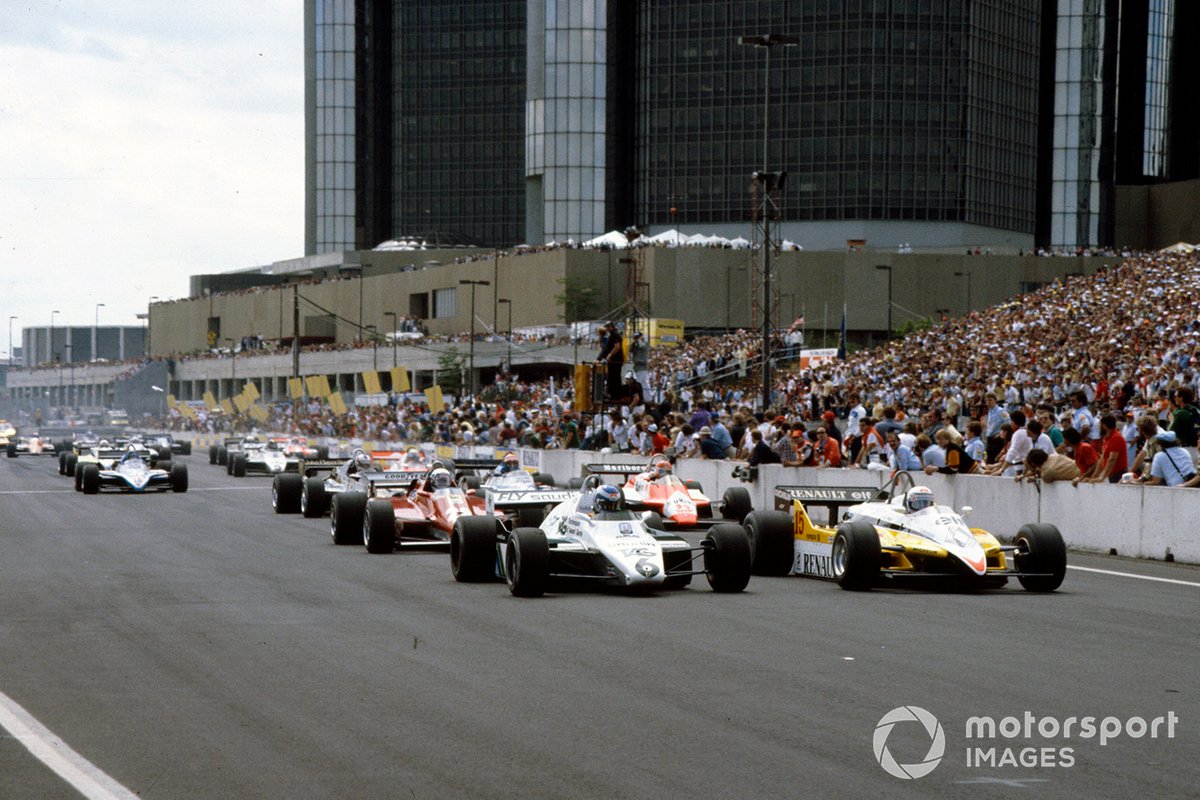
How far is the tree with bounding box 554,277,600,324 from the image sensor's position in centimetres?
10919

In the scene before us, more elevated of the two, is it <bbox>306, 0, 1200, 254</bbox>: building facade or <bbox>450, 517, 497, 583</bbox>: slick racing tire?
<bbox>306, 0, 1200, 254</bbox>: building facade

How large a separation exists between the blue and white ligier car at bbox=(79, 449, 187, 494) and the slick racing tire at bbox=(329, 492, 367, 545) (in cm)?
1541

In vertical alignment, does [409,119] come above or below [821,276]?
above

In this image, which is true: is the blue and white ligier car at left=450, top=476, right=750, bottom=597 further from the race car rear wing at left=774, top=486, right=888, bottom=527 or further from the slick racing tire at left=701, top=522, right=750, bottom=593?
the race car rear wing at left=774, top=486, right=888, bottom=527

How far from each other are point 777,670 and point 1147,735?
304 centimetres

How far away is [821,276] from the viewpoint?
359ft

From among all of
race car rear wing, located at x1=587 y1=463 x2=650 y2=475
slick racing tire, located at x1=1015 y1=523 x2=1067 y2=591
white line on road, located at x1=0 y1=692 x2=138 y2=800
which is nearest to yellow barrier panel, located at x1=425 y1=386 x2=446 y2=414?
race car rear wing, located at x1=587 y1=463 x2=650 y2=475

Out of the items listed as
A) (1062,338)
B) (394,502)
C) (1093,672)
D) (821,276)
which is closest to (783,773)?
(1093,672)

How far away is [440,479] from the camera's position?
23516 mm

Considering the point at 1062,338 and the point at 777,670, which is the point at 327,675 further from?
the point at 1062,338

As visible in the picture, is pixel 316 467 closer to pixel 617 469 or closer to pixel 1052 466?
pixel 617 469

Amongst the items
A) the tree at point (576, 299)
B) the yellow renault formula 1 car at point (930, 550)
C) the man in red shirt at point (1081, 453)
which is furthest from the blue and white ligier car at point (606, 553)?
the tree at point (576, 299)

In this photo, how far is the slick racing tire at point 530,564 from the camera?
16812 millimetres

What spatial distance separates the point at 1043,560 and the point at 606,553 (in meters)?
4.45
